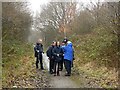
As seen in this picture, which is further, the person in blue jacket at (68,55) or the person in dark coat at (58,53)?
the person in dark coat at (58,53)

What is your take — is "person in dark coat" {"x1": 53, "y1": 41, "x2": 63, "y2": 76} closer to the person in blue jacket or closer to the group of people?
the group of people

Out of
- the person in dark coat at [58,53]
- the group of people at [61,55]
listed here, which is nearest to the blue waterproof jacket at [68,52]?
the group of people at [61,55]

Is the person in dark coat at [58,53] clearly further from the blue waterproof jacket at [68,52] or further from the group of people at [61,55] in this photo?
the blue waterproof jacket at [68,52]

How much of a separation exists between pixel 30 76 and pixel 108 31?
5.08 metres

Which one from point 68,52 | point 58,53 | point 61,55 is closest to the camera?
point 68,52

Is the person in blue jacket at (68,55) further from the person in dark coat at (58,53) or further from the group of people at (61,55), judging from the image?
the person in dark coat at (58,53)

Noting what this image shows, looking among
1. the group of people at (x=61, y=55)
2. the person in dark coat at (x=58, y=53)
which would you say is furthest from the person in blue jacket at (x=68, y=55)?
the person in dark coat at (x=58, y=53)

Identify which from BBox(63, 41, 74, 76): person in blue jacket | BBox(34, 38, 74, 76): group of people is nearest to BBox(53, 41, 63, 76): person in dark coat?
BBox(34, 38, 74, 76): group of people

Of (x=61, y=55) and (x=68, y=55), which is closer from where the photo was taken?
(x=68, y=55)

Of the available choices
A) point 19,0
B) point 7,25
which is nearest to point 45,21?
point 19,0

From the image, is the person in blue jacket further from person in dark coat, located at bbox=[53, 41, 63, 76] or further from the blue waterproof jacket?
person in dark coat, located at bbox=[53, 41, 63, 76]

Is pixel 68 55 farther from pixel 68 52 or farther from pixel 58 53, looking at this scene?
pixel 58 53

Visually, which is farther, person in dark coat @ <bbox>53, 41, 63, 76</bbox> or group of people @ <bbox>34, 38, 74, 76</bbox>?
person in dark coat @ <bbox>53, 41, 63, 76</bbox>

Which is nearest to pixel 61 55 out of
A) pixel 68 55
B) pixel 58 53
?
pixel 58 53
